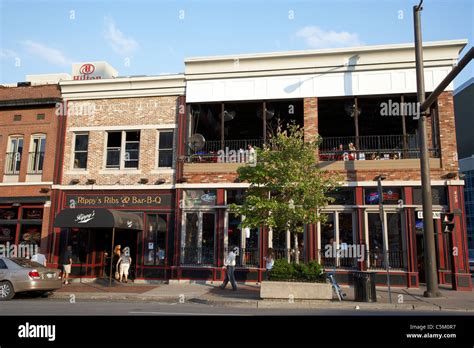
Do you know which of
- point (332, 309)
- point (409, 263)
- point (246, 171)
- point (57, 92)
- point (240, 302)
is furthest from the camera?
point (57, 92)

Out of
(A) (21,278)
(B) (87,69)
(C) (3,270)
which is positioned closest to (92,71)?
(B) (87,69)

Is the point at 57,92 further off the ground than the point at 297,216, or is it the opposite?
the point at 57,92

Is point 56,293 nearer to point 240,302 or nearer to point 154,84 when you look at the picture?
point 240,302

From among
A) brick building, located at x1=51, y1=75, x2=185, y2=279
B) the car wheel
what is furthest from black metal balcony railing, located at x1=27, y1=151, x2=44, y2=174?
the car wheel

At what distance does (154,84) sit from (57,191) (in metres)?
6.94

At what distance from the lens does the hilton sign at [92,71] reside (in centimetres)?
2253

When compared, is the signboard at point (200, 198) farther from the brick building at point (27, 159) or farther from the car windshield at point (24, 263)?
the brick building at point (27, 159)

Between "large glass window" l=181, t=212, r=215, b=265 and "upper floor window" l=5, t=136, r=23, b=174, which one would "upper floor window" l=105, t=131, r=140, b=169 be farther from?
"upper floor window" l=5, t=136, r=23, b=174

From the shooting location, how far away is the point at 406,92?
1781 cm

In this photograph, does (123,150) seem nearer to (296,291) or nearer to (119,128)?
(119,128)

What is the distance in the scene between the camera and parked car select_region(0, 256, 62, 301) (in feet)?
44.6

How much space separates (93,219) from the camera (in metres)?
16.7
